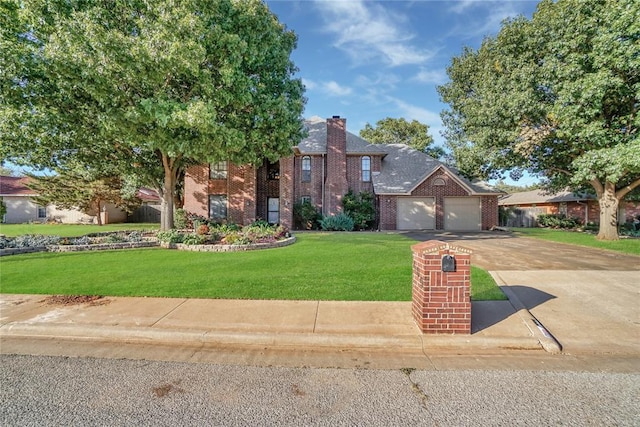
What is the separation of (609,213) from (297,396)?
18935mm

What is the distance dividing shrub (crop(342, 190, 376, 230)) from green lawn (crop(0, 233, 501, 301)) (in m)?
10.8

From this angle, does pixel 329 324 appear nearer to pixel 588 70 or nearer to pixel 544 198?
pixel 588 70

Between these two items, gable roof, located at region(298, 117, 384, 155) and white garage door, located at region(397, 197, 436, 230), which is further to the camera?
gable roof, located at region(298, 117, 384, 155)

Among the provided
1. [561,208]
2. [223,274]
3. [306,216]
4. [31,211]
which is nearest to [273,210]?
[306,216]

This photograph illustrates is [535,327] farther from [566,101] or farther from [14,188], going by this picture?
[14,188]

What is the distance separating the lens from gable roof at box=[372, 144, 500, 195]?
20.9 meters

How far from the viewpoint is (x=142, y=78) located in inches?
401

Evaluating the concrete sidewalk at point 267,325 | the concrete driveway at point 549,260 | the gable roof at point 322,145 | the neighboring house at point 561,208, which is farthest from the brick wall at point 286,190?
the neighboring house at point 561,208

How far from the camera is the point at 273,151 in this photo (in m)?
14.2

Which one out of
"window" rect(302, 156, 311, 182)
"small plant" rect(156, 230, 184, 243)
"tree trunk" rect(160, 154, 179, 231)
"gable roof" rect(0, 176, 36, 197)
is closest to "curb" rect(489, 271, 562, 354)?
"small plant" rect(156, 230, 184, 243)

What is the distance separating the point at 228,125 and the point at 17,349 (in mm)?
9886

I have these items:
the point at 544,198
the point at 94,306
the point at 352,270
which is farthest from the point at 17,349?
the point at 544,198

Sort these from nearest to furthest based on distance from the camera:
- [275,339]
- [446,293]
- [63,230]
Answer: [275,339] → [446,293] → [63,230]

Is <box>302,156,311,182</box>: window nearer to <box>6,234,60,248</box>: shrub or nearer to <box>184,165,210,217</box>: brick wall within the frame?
<box>184,165,210,217</box>: brick wall
